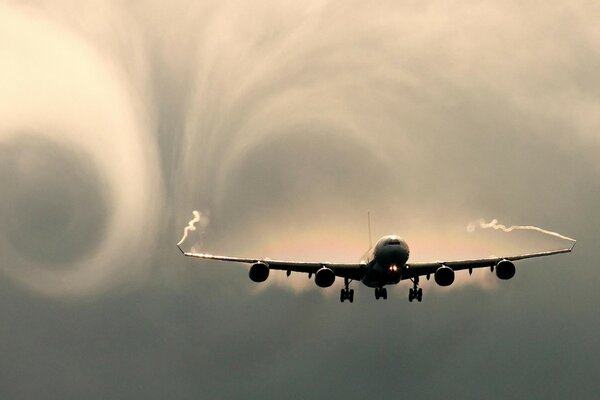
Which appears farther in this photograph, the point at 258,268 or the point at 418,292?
the point at 418,292

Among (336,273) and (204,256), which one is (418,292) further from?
(204,256)

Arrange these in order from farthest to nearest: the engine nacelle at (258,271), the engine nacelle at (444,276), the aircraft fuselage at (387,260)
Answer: the engine nacelle at (444,276) → the engine nacelle at (258,271) → the aircraft fuselage at (387,260)

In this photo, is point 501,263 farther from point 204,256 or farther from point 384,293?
point 204,256

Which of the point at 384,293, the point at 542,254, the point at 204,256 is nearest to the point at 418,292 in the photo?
the point at 384,293

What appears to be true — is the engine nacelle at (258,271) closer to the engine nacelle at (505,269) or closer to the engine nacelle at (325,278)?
the engine nacelle at (325,278)

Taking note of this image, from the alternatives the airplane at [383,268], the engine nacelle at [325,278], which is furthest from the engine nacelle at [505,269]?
the engine nacelle at [325,278]

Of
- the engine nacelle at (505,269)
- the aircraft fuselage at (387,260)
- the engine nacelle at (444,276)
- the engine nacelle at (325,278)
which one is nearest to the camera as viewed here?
the aircraft fuselage at (387,260)

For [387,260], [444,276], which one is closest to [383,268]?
[387,260]
